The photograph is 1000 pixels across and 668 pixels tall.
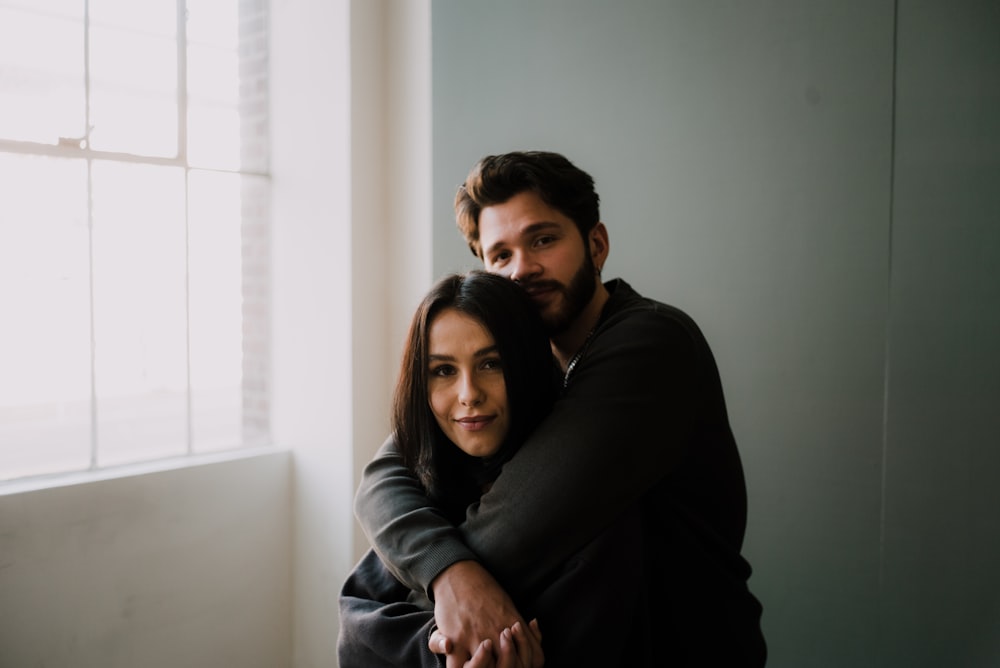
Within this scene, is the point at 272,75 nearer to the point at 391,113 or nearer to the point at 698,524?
the point at 391,113

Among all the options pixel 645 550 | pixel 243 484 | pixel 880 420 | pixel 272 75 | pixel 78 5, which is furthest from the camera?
pixel 272 75

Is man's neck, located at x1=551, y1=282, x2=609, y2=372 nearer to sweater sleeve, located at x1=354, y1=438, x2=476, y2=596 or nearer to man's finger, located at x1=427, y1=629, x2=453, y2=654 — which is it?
sweater sleeve, located at x1=354, y1=438, x2=476, y2=596

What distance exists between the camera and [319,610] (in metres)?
3.05

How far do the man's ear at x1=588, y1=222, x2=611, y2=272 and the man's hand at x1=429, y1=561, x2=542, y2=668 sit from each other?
2.79 feet

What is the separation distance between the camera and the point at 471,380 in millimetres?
1351

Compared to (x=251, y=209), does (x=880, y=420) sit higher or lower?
lower

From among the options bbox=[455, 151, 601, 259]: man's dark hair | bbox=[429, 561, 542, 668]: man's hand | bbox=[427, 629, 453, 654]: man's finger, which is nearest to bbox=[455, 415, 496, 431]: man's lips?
bbox=[429, 561, 542, 668]: man's hand

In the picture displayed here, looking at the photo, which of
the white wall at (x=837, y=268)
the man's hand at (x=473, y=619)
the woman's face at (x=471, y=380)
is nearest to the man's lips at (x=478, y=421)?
the woman's face at (x=471, y=380)

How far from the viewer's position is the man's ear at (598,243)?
5.68 feet

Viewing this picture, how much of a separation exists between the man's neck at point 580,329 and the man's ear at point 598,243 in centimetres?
10

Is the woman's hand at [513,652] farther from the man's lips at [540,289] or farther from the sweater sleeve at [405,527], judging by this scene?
the man's lips at [540,289]

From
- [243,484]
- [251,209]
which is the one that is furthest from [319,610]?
[251,209]

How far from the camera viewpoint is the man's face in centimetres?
157

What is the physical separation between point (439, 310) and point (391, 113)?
75.1 inches
